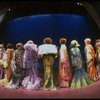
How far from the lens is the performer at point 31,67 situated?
4.05 m

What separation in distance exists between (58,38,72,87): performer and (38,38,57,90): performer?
0.31 ft

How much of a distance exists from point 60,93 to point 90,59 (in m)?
0.56

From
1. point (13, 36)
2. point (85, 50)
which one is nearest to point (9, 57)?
point (13, 36)

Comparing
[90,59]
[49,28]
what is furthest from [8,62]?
[90,59]

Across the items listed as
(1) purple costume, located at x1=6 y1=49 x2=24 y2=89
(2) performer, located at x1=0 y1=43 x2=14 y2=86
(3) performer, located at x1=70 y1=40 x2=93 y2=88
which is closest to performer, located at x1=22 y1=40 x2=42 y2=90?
(1) purple costume, located at x1=6 y1=49 x2=24 y2=89

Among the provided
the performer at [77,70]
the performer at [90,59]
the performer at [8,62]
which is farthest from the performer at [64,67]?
the performer at [8,62]

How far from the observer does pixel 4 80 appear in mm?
4180

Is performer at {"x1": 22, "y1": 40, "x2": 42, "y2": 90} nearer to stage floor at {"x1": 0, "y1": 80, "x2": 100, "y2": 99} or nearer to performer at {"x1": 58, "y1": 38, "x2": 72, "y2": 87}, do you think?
stage floor at {"x1": 0, "y1": 80, "x2": 100, "y2": 99}

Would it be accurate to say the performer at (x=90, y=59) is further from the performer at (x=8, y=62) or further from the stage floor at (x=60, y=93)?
the performer at (x=8, y=62)

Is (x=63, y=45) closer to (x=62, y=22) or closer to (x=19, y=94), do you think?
(x=62, y=22)

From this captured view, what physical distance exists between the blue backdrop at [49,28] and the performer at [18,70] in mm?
123

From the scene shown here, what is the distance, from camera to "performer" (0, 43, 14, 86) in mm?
4172

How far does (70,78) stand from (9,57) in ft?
2.63

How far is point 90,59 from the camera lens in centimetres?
416
